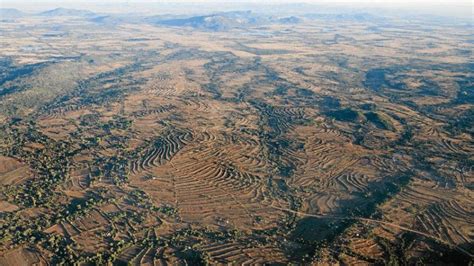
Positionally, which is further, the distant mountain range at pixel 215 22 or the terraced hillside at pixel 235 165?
the distant mountain range at pixel 215 22

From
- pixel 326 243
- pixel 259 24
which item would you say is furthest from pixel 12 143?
pixel 259 24

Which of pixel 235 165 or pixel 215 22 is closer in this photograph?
pixel 235 165

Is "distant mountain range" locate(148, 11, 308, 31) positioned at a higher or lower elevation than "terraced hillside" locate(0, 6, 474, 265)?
lower

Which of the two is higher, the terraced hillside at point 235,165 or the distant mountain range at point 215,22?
the terraced hillside at point 235,165

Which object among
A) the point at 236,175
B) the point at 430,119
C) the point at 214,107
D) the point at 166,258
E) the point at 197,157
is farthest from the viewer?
the point at 214,107

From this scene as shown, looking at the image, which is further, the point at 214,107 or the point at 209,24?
the point at 209,24

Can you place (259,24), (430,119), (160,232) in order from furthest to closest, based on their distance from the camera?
(259,24)
(430,119)
(160,232)

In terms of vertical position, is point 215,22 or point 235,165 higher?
point 235,165

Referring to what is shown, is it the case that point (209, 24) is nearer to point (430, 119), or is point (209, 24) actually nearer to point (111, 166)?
point (430, 119)
